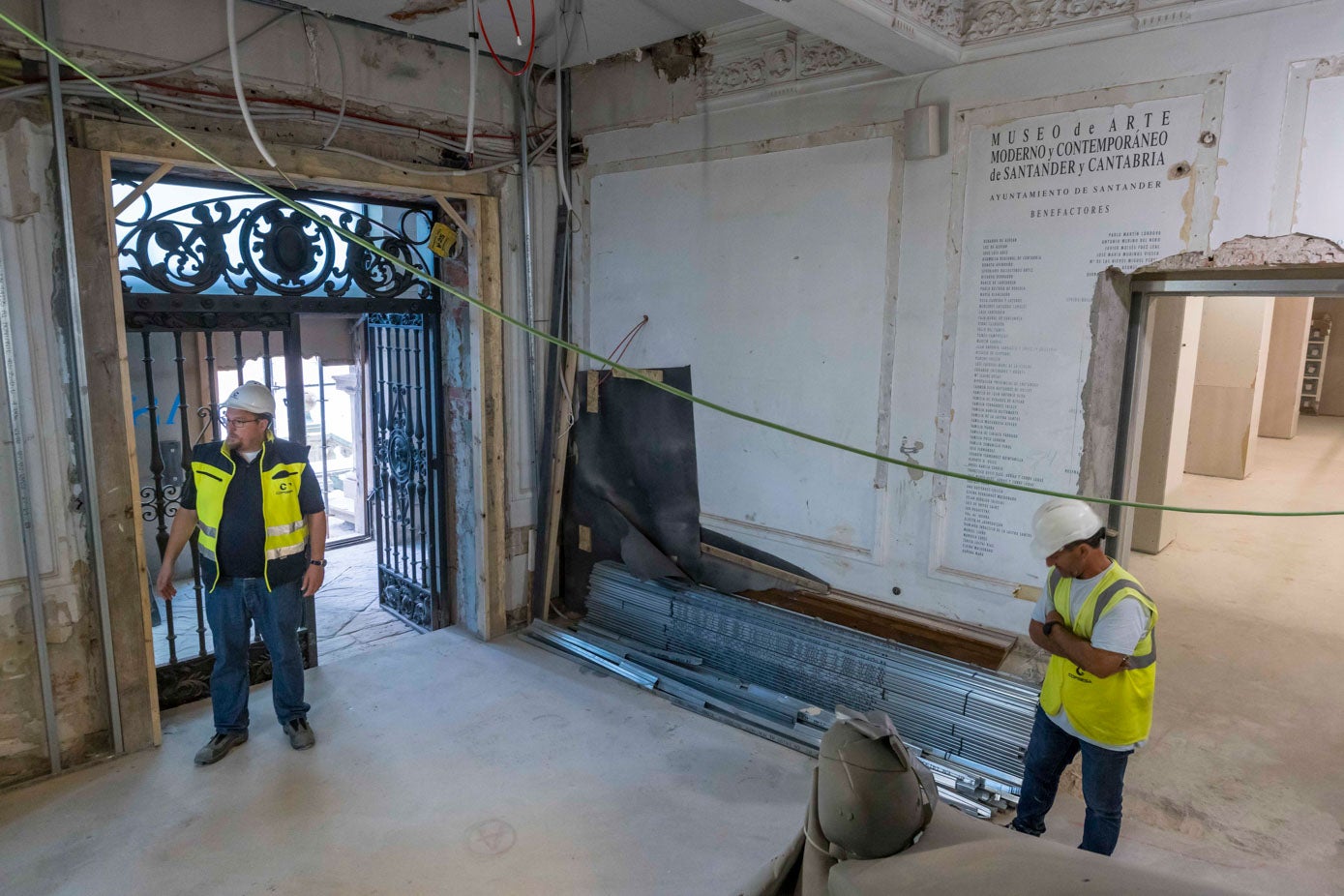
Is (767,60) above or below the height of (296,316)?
above

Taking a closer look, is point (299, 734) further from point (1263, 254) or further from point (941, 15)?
point (1263, 254)

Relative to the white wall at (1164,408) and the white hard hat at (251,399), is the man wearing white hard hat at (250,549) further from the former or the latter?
the white wall at (1164,408)

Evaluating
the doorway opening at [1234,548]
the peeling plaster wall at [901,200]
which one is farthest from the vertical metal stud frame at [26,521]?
the doorway opening at [1234,548]

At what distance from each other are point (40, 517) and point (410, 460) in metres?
2.00

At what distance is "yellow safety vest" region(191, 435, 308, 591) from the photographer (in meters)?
3.36

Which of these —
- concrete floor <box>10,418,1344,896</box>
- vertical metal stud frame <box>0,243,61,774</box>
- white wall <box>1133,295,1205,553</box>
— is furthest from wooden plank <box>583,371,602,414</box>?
white wall <box>1133,295,1205,553</box>

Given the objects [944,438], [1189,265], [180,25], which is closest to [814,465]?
[944,438]

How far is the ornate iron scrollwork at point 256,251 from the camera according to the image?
3598 mm

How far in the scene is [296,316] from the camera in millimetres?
4184

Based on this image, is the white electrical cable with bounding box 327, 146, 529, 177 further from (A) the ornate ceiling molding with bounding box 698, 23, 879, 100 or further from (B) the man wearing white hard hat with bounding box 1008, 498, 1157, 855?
(B) the man wearing white hard hat with bounding box 1008, 498, 1157, 855

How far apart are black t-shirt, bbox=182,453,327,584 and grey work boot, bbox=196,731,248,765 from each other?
2.28 feet

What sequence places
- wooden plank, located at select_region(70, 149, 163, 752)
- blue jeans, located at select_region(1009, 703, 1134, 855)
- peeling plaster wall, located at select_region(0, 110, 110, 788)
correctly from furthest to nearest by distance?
1. wooden plank, located at select_region(70, 149, 163, 752)
2. peeling plaster wall, located at select_region(0, 110, 110, 788)
3. blue jeans, located at select_region(1009, 703, 1134, 855)

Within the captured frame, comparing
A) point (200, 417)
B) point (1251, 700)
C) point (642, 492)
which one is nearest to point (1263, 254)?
point (1251, 700)

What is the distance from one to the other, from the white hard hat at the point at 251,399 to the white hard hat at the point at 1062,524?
9.44 feet
